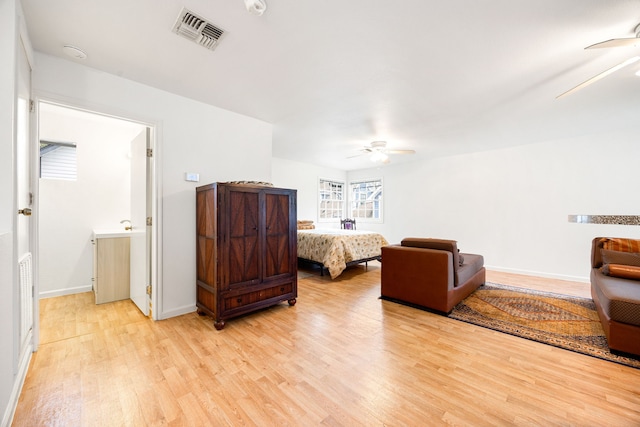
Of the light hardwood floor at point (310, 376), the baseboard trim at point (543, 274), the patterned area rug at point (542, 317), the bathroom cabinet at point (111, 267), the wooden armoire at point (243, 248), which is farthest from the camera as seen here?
the baseboard trim at point (543, 274)

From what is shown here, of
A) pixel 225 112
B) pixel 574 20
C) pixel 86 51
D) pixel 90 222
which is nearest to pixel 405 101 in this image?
pixel 574 20

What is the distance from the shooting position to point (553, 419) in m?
1.41

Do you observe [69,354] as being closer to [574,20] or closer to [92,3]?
[92,3]

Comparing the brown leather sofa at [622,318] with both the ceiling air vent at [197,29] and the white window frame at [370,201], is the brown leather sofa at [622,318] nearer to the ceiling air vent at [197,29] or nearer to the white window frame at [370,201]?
the ceiling air vent at [197,29]

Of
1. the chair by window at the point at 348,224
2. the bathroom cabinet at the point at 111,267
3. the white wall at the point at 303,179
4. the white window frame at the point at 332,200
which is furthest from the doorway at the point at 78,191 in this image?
the chair by window at the point at 348,224

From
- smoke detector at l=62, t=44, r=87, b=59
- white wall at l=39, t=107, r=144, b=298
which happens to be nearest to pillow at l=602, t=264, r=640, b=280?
smoke detector at l=62, t=44, r=87, b=59

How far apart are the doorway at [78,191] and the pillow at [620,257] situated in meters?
5.70

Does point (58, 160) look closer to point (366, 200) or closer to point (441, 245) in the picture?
point (441, 245)

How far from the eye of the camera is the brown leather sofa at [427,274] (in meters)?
2.84

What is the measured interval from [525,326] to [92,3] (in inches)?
177

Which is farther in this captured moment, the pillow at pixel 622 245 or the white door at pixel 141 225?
the pillow at pixel 622 245

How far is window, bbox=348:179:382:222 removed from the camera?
7.29 metres

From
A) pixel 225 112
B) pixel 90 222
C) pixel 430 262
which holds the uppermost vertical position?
pixel 225 112

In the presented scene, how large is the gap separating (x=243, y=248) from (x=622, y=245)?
457 cm
